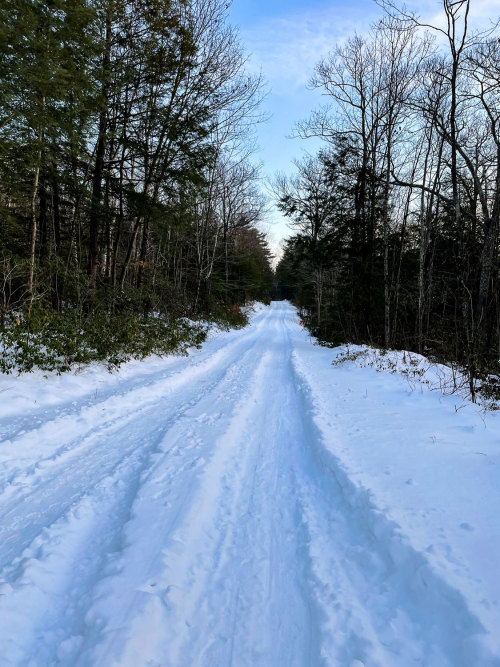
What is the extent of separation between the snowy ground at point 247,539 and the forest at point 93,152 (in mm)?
3162

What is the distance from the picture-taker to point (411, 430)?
13.9ft

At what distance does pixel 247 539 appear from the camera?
247 centimetres

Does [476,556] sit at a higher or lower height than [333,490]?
higher

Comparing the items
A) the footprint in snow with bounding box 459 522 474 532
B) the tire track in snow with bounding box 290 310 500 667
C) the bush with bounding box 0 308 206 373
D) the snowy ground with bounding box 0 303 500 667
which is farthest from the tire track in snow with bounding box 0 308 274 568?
the footprint in snow with bounding box 459 522 474 532

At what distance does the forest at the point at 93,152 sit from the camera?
6.00m

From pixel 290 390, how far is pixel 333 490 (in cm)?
378

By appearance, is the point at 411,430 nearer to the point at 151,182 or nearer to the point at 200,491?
the point at 200,491

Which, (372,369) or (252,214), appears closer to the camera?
(372,369)

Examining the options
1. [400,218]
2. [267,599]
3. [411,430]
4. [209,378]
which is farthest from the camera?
[400,218]

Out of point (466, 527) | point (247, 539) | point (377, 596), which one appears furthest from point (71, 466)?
point (466, 527)

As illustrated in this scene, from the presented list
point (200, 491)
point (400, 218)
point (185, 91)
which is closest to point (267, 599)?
point (200, 491)

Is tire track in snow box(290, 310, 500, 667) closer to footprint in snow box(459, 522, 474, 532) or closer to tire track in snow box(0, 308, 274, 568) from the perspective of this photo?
footprint in snow box(459, 522, 474, 532)

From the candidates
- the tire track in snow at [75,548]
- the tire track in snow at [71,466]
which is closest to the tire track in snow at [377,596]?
the tire track in snow at [75,548]

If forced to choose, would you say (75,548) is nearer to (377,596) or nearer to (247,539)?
(247,539)
